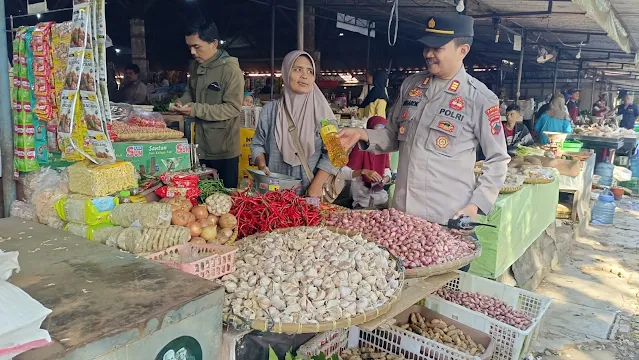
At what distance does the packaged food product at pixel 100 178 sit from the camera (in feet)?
6.69

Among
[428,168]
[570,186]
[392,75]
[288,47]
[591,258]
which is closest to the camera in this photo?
[428,168]

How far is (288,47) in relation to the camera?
48.2ft

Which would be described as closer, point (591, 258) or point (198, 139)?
point (198, 139)

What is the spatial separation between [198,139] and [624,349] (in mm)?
3686

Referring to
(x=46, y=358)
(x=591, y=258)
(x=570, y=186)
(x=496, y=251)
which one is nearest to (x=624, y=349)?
(x=496, y=251)

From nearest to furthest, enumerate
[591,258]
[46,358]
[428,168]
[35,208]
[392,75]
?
[46,358]
[35,208]
[428,168]
[591,258]
[392,75]

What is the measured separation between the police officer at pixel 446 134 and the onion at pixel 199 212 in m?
0.87

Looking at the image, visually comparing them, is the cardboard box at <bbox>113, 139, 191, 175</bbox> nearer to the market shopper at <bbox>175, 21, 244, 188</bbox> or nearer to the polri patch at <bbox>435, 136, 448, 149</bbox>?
the market shopper at <bbox>175, 21, 244, 188</bbox>

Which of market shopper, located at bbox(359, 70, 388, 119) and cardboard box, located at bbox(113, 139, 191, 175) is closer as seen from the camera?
cardboard box, located at bbox(113, 139, 191, 175)

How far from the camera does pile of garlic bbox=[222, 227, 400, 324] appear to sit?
1.57m

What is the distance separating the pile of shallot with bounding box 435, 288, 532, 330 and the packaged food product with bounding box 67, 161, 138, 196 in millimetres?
1832

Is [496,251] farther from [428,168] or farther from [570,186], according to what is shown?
[570,186]

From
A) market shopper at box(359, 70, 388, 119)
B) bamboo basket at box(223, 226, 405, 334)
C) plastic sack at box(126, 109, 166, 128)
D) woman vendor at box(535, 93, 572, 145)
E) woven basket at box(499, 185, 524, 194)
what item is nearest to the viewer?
bamboo basket at box(223, 226, 405, 334)

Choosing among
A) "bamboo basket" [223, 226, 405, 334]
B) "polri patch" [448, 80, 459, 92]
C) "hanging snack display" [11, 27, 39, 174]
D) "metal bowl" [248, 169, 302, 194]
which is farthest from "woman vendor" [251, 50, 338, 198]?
"bamboo basket" [223, 226, 405, 334]
